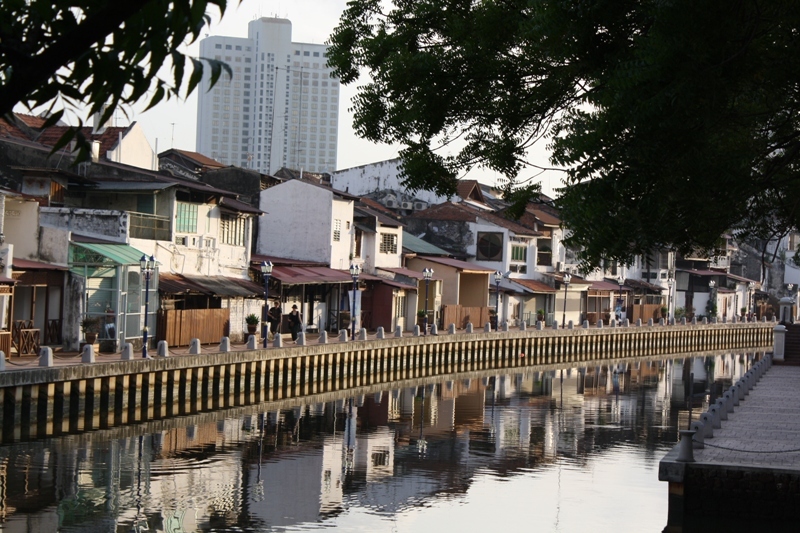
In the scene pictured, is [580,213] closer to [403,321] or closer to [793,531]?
[793,531]

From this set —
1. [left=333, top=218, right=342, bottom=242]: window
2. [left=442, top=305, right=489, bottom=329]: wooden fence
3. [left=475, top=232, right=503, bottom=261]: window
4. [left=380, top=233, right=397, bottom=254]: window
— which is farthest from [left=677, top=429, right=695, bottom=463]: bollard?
[left=475, top=232, right=503, bottom=261]: window

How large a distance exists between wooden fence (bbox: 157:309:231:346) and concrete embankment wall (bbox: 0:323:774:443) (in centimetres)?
298

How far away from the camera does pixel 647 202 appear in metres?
14.0

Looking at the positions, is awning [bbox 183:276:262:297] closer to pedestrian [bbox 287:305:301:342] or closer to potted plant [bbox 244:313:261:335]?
potted plant [bbox 244:313:261:335]

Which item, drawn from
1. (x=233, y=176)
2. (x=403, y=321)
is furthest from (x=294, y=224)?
(x=403, y=321)

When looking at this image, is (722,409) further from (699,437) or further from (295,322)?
(295,322)

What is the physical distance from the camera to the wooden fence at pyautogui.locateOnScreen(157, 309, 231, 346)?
40562 mm

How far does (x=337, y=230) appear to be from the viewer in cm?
5806

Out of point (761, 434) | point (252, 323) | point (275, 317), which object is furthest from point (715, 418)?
point (275, 317)

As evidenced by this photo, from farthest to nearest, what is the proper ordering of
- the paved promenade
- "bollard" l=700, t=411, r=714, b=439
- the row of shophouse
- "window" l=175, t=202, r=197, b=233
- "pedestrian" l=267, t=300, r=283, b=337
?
1. "pedestrian" l=267, t=300, r=283, b=337
2. "window" l=175, t=202, r=197, b=233
3. the row of shophouse
4. "bollard" l=700, t=411, r=714, b=439
5. the paved promenade

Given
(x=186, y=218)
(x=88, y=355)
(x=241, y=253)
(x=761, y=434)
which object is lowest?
(x=761, y=434)

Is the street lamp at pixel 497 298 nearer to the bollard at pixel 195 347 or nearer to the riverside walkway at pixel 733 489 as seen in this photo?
the bollard at pixel 195 347

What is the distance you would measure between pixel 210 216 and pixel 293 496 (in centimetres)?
2489

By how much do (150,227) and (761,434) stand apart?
83.2 feet
